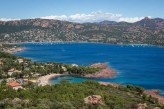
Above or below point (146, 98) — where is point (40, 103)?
above

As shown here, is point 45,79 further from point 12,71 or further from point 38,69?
point 12,71

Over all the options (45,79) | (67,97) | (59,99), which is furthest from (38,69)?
(59,99)

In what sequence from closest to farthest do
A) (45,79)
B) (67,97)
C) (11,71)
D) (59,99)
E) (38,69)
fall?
(59,99), (67,97), (45,79), (11,71), (38,69)

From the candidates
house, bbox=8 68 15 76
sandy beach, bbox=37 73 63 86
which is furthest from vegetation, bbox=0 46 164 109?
sandy beach, bbox=37 73 63 86

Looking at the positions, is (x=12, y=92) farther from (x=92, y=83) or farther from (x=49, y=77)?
(x=49, y=77)

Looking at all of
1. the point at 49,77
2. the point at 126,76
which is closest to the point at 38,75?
the point at 49,77

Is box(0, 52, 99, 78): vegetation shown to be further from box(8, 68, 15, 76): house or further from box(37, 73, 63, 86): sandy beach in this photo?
box(37, 73, 63, 86): sandy beach

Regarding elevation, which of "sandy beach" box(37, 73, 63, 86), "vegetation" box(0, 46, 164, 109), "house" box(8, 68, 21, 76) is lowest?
"sandy beach" box(37, 73, 63, 86)

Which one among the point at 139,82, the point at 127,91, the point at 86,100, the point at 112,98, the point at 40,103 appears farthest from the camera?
the point at 139,82

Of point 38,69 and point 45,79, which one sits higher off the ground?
point 38,69

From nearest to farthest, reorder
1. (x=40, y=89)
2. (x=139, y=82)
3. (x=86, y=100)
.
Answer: (x=86, y=100), (x=40, y=89), (x=139, y=82)

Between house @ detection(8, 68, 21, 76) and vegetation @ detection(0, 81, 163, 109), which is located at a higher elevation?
vegetation @ detection(0, 81, 163, 109)
